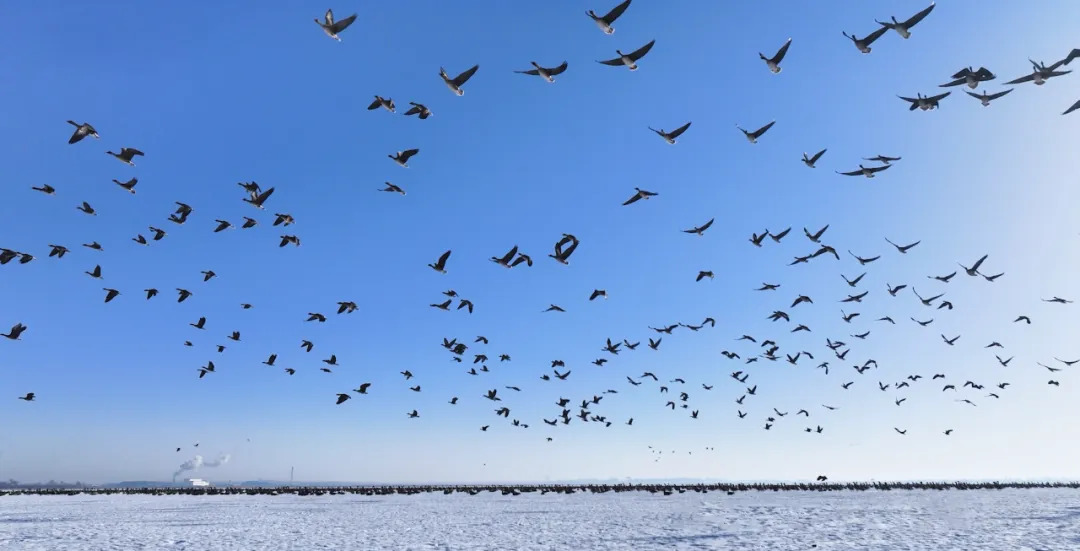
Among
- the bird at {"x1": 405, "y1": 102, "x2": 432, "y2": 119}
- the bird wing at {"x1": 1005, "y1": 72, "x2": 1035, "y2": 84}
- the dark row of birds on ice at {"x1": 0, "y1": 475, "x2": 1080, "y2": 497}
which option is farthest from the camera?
the dark row of birds on ice at {"x1": 0, "y1": 475, "x2": 1080, "y2": 497}

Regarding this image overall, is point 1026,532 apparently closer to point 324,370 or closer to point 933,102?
point 933,102

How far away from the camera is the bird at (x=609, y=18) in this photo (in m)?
14.8

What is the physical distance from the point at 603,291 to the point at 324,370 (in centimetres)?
1678

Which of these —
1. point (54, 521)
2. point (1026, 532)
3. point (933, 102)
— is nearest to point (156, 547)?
point (54, 521)

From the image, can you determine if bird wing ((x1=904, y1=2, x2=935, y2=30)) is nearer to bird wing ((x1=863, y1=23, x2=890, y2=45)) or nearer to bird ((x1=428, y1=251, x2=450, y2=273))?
bird wing ((x1=863, y1=23, x2=890, y2=45))

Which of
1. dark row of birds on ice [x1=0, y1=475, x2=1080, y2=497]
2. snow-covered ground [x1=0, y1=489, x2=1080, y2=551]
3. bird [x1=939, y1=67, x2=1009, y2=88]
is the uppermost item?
bird [x1=939, y1=67, x2=1009, y2=88]

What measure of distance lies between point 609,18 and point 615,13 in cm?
42

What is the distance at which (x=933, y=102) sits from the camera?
1872 centimetres

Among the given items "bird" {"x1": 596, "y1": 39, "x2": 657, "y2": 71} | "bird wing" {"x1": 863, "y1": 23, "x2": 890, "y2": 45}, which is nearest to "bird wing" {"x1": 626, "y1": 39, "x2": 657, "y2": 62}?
"bird" {"x1": 596, "y1": 39, "x2": 657, "y2": 71}

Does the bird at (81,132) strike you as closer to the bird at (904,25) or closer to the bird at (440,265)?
the bird at (440,265)

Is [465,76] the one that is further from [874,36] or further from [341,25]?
[874,36]

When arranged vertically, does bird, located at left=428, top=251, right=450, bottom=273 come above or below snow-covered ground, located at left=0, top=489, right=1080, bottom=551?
above

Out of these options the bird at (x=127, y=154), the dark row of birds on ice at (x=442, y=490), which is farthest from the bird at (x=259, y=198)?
the dark row of birds on ice at (x=442, y=490)

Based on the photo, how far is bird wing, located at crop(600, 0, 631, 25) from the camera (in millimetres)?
14711
